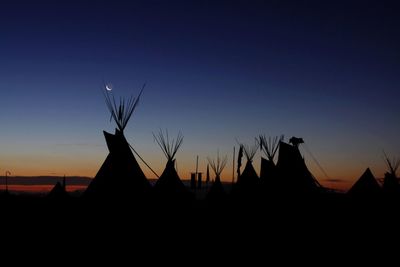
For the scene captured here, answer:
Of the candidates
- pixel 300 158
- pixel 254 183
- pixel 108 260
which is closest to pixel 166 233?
A: pixel 108 260

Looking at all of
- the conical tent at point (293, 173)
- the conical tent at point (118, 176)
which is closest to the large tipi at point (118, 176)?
the conical tent at point (118, 176)

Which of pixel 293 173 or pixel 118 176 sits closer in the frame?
pixel 118 176

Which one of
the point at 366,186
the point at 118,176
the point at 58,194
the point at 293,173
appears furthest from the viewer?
the point at 58,194

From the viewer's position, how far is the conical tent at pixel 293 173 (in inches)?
736

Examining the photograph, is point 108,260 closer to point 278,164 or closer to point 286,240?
point 286,240

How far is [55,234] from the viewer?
13.3 metres

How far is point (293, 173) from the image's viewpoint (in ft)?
62.8

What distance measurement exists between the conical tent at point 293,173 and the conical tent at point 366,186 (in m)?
1.50

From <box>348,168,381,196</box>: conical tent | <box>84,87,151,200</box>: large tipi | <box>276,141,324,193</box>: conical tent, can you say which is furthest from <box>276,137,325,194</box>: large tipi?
<box>84,87,151,200</box>: large tipi

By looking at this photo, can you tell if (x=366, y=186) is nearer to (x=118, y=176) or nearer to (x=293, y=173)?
(x=293, y=173)

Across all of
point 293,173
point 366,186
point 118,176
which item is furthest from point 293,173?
point 118,176

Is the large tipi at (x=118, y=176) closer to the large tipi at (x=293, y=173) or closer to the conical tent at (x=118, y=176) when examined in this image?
the conical tent at (x=118, y=176)

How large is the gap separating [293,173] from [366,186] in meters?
3.29

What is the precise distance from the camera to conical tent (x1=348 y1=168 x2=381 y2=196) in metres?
19.5
